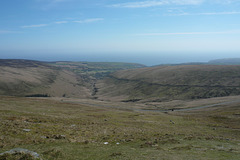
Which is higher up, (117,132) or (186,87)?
(117,132)

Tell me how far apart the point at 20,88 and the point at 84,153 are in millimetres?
164848

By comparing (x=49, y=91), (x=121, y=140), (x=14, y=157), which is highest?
(x=14, y=157)

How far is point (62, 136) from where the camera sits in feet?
76.1

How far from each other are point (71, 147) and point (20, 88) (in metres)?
162

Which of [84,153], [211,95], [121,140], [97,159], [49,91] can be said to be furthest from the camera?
[49,91]

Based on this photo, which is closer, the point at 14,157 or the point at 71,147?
the point at 14,157

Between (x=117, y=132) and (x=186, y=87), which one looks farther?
(x=186, y=87)

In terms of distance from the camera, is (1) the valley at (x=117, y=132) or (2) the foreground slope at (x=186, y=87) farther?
(2) the foreground slope at (x=186, y=87)

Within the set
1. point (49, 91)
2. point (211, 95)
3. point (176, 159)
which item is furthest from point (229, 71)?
point (176, 159)

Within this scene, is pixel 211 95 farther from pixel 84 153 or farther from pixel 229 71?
pixel 84 153

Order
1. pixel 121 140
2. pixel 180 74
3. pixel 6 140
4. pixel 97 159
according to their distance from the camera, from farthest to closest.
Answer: pixel 180 74
pixel 121 140
pixel 6 140
pixel 97 159

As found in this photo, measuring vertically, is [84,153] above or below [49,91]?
above

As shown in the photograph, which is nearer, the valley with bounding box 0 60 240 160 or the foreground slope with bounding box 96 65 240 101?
the valley with bounding box 0 60 240 160

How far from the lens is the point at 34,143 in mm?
19750
